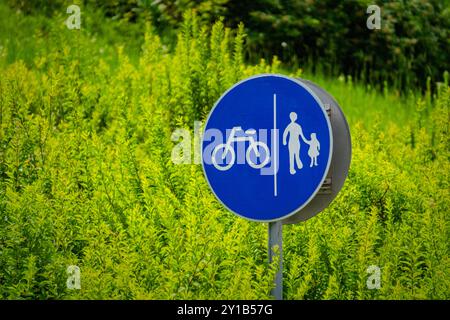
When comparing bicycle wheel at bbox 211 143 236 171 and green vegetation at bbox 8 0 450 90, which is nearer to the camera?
bicycle wheel at bbox 211 143 236 171

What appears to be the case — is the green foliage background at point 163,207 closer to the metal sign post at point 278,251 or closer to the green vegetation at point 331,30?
the metal sign post at point 278,251

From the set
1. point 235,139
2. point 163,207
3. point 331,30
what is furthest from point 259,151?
point 331,30

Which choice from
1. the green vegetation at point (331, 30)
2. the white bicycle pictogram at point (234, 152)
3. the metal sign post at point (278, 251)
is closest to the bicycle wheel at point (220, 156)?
the white bicycle pictogram at point (234, 152)

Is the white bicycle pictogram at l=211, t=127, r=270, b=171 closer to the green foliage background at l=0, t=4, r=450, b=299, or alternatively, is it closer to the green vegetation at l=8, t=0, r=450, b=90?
the green foliage background at l=0, t=4, r=450, b=299

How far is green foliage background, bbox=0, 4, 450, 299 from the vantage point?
459 cm

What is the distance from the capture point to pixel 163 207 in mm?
4984

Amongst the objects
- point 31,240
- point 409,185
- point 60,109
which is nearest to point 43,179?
point 31,240

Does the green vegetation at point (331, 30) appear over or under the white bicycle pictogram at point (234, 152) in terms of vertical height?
over

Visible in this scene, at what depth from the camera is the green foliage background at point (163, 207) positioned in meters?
4.59

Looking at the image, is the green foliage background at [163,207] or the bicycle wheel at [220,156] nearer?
Result: the bicycle wheel at [220,156]

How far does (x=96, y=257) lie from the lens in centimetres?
465

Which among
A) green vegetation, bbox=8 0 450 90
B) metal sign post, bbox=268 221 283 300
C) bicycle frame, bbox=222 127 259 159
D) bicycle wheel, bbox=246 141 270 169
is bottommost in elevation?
metal sign post, bbox=268 221 283 300

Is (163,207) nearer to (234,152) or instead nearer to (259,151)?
(234,152)

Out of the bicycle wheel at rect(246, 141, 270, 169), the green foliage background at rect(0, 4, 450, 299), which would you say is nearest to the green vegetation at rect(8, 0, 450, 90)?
the green foliage background at rect(0, 4, 450, 299)
